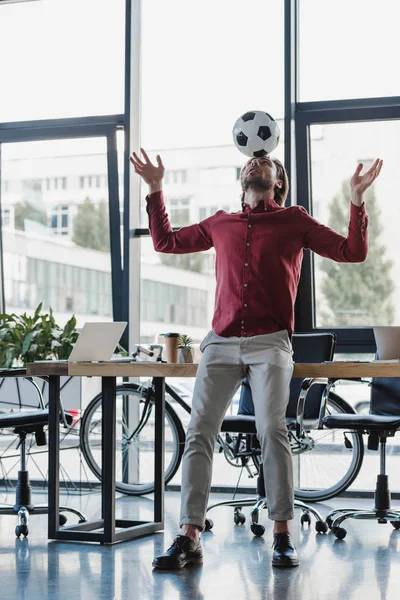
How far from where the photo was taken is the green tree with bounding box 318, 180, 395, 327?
5.29 m

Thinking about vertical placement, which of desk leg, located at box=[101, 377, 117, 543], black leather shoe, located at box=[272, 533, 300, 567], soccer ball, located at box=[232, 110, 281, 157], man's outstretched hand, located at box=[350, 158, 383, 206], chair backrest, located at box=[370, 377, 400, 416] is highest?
soccer ball, located at box=[232, 110, 281, 157]

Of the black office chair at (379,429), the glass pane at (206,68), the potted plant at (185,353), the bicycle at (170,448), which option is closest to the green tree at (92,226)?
the glass pane at (206,68)

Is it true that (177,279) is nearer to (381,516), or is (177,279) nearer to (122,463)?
(122,463)

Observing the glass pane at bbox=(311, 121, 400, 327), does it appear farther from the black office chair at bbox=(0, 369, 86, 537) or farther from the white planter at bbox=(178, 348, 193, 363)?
the black office chair at bbox=(0, 369, 86, 537)

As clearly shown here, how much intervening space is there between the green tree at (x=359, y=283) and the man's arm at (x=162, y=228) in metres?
1.74

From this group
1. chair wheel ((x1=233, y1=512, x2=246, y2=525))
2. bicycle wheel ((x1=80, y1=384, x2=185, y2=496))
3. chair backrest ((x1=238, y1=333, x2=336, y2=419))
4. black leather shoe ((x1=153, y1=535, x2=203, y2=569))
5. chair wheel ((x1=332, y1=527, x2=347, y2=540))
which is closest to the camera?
black leather shoe ((x1=153, y1=535, x2=203, y2=569))

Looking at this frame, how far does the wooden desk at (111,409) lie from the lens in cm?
339

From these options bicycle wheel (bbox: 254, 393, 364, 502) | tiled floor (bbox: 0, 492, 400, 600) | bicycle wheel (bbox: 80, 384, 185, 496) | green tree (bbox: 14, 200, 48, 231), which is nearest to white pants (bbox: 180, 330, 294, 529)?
tiled floor (bbox: 0, 492, 400, 600)

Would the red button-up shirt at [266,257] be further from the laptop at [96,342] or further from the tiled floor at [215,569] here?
the tiled floor at [215,569]

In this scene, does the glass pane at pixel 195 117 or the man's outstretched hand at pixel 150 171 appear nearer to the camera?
the man's outstretched hand at pixel 150 171

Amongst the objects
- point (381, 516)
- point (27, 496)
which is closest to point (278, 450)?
point (381, 516)

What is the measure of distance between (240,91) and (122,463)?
2.35 m

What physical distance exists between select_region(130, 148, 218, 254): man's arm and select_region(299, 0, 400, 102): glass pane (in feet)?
6.47

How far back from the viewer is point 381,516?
403cm
